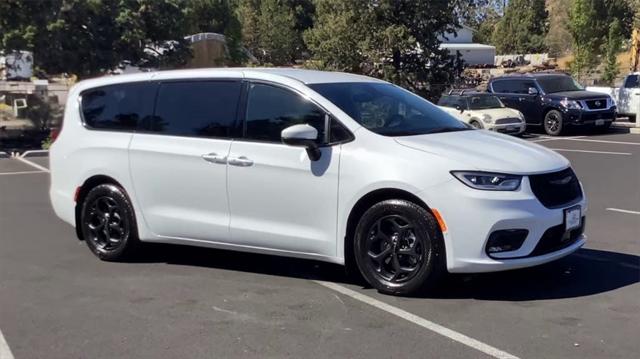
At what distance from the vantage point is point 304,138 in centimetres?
592

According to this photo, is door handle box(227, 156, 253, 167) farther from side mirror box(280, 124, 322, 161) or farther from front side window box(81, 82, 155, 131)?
front side window box(81, 82, 155, 131)

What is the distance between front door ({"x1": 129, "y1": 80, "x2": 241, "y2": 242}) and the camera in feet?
21.4

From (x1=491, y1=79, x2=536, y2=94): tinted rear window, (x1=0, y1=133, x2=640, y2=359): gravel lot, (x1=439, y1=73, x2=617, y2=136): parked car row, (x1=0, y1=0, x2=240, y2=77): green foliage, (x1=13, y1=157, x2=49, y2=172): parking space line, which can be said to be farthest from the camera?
(x1=491, y1=79, x2=536, y2=94): tinted rear window

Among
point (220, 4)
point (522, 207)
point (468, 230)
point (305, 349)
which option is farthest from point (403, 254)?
point (220, 4)

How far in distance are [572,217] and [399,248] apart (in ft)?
4.60

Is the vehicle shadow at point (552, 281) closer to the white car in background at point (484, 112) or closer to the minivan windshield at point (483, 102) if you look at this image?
the white car in background at point (484, 112)

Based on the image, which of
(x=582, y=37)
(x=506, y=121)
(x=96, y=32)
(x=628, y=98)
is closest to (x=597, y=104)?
(x=628, y=98)

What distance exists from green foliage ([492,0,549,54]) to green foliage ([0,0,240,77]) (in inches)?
2075

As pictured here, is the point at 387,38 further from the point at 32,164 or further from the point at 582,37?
the point at 582,37

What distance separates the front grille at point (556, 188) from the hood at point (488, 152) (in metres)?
0.05

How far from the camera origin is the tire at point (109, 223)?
23.3ft

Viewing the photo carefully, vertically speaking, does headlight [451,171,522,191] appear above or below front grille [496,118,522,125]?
above

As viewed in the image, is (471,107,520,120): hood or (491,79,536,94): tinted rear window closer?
(471,107,520,120): hood

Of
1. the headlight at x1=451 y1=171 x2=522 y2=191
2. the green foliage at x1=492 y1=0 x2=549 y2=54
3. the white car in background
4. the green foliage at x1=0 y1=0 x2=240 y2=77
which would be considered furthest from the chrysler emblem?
the green foliage at x1=492 y1=0 x2=549 y2=54
